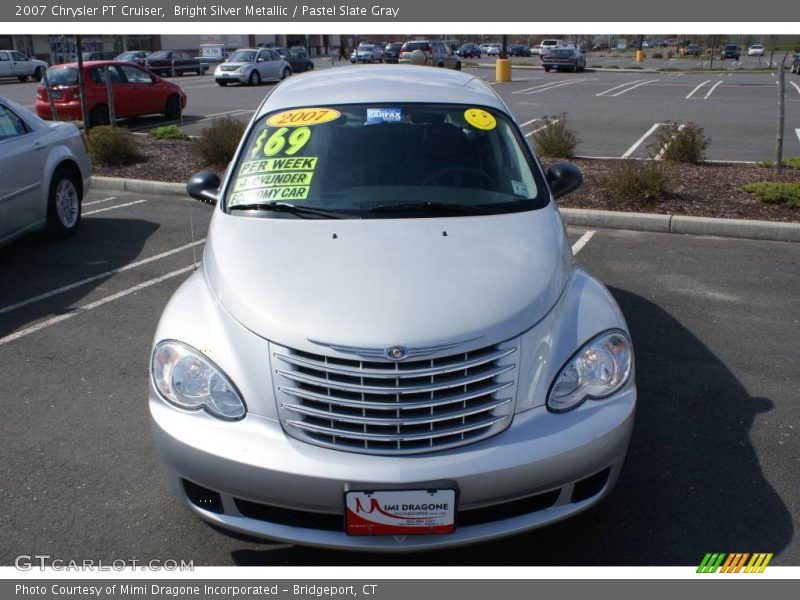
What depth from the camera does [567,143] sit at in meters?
11.5

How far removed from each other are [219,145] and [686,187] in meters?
6.74

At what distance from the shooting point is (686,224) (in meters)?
8.23

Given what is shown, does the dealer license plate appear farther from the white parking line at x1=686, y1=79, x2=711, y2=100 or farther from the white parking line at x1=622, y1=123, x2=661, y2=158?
the white parking line at x1=686, y1=79, x2=711, y2=100

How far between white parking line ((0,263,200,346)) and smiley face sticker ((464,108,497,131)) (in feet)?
11.4

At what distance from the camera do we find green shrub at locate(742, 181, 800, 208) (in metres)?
8.54

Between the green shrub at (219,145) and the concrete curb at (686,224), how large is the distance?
557 cm

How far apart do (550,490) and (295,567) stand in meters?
1.10

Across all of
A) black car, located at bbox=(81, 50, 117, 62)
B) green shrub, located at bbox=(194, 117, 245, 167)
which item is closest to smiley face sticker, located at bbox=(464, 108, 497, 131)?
green shrub, located at bbox=(194, 117, 245, 167)

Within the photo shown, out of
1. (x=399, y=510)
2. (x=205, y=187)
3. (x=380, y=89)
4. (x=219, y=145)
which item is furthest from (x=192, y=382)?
(x=219, y=145)

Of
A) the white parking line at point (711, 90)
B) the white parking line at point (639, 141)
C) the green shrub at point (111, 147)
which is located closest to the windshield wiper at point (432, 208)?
the green shrub at point (111, 147)

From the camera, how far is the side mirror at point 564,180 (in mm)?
4773

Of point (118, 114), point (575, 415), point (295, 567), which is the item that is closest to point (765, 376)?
point (575, 415)

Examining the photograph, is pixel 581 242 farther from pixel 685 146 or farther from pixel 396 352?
pixel 396 352

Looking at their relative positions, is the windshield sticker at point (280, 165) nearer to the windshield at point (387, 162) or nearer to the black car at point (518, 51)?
the windshield at point (387, 162)
